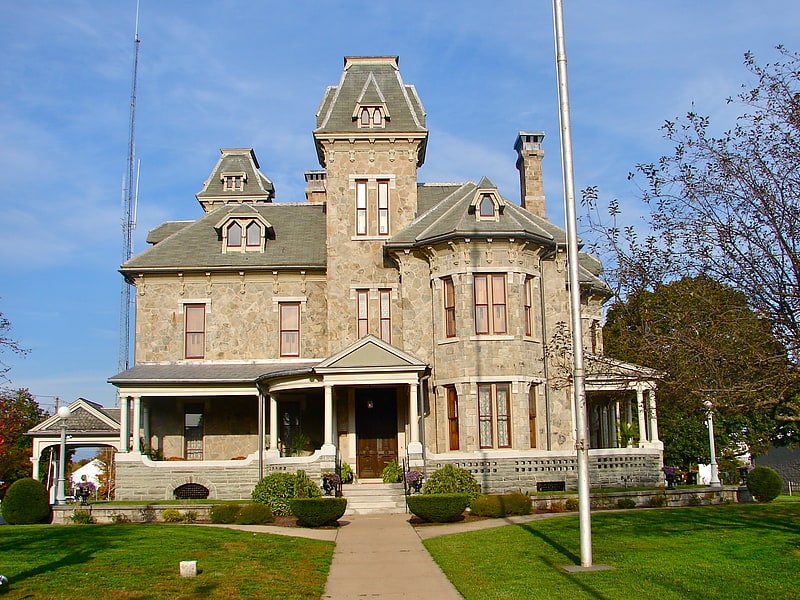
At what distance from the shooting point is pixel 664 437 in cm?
4591

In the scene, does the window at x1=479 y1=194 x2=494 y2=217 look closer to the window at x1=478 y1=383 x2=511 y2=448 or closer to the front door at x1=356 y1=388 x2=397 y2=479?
the window at x1=478 y1=383 x2=511 y2=448

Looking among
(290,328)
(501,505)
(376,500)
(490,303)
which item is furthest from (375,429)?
(501,505)

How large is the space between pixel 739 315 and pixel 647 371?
1893 millimetres

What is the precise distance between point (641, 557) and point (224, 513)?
12.1 metres

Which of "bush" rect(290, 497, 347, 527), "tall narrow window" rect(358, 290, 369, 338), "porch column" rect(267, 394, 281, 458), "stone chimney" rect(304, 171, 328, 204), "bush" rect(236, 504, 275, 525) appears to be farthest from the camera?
"stone chimney" rect(304, 171, 328, 204)

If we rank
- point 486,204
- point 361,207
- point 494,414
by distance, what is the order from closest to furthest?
point 494,414, point 486,204, point 361,207

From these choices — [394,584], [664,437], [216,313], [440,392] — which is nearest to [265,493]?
[440,392]

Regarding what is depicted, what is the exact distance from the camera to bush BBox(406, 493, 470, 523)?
20938 mm

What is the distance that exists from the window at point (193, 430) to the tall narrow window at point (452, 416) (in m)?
9.20

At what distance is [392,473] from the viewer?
25938 mm

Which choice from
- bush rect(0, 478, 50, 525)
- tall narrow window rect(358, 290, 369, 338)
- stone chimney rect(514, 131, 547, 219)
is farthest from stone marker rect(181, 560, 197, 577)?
stone chimney rect(514, 131, 547, 219)

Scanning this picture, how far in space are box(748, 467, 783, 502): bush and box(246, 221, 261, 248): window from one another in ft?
60.0

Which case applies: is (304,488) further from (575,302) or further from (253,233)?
(575,302)

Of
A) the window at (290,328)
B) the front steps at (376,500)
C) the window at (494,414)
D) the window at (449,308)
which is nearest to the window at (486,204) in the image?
the window at (449,308)
